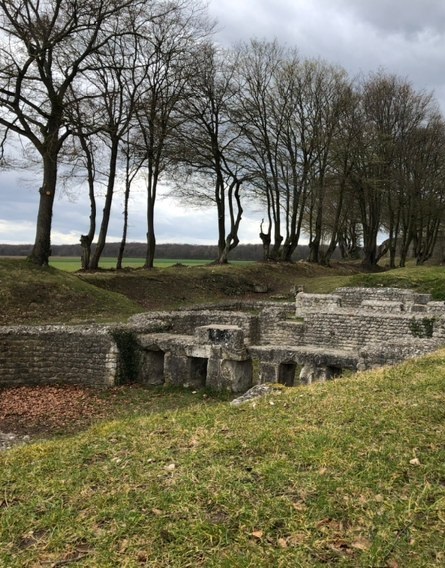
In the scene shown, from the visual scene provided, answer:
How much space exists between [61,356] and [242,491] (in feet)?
26.9

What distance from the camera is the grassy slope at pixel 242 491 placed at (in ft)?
10.4

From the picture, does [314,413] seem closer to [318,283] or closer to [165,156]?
[318,283]

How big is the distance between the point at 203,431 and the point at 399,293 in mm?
16781

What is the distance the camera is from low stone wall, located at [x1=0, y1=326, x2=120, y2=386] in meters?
11.0

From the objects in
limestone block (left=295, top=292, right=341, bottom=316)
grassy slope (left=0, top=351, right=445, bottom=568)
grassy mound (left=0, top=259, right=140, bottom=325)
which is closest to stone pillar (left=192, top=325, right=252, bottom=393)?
grassy slope (left=0, top=351, right=445, bottom=568)

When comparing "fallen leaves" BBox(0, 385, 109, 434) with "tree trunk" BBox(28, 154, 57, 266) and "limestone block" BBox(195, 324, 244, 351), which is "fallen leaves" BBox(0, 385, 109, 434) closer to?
"limestone block" BBox(195, 324, 244, 351)

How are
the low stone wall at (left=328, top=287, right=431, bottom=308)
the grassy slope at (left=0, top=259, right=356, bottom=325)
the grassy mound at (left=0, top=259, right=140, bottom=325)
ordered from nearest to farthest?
the grassy mound at (left=0, top=259, right=140, bottom=325) < the grassy slope at (left=0, top=259, right=356, bottom=325) < the low stone wall at (left=328, top=287, right=431, bottom=308)

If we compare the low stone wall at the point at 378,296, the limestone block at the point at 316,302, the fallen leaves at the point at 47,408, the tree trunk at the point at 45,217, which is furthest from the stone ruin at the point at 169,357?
the low stone wall at the point at 378,296

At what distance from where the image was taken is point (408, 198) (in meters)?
34.2

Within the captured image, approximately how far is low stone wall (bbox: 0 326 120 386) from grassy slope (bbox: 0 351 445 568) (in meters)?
5.57

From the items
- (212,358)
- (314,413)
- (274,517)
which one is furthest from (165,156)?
(274,517)

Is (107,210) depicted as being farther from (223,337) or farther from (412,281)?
(223,337)

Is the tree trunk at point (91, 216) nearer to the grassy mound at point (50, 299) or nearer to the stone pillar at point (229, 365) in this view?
the grassy mound at point (50, 299)

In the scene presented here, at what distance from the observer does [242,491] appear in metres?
3.81
